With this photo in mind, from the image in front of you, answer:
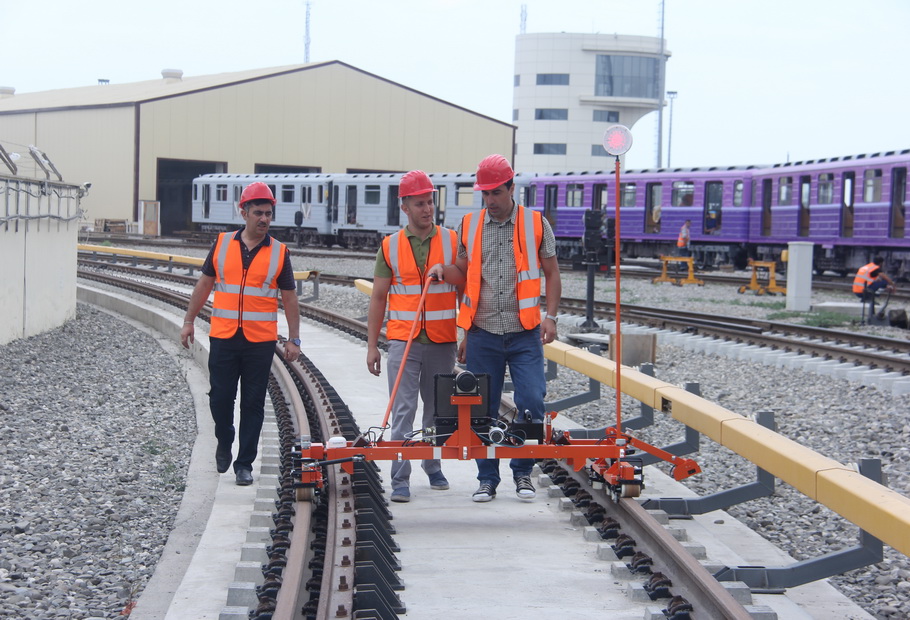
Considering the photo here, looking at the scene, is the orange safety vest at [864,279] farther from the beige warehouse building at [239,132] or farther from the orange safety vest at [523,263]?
the beige warehouse building at [239,132]

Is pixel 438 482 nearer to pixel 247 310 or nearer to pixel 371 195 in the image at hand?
pixel 247 310

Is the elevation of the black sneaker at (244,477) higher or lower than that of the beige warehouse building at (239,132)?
lower

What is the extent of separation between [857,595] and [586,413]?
446 centimetres

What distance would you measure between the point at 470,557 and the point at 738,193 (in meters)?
24.9

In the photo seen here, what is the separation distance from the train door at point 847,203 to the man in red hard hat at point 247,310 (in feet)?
67.4

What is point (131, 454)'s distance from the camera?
784cm

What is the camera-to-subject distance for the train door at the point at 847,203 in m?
24.5

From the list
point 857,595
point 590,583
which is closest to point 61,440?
point 590,583

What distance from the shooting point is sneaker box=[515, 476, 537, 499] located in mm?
6008

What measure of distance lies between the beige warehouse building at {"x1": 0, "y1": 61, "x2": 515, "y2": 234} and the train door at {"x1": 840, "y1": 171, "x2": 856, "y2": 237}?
30838mm

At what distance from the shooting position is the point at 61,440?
26.9ft

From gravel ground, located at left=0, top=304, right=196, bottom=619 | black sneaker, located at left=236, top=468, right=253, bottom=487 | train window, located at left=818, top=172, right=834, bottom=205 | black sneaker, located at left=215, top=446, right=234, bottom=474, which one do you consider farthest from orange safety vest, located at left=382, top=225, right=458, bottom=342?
train window, located at left=818, top=172, right=834, bottom=205

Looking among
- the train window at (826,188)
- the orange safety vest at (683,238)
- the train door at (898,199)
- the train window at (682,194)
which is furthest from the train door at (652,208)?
the train door at (898,199)

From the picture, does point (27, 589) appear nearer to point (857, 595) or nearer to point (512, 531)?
Answer: point (512, 531)
